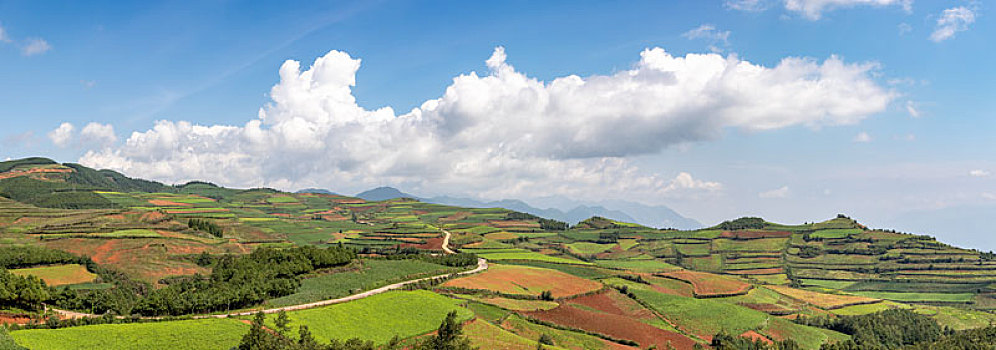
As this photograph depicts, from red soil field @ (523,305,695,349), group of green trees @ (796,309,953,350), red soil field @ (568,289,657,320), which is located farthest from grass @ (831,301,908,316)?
red soil field @ (523,305,695,349)

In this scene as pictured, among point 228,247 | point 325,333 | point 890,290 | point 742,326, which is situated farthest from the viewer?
point 890,290

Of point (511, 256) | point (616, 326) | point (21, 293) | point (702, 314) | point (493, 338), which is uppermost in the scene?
point (511, 256)

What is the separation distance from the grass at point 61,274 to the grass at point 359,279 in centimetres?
4927

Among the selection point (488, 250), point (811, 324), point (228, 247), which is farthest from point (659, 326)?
point (228, 247)

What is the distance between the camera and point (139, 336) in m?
66.0

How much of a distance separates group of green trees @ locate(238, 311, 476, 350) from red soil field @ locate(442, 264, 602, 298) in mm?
48146

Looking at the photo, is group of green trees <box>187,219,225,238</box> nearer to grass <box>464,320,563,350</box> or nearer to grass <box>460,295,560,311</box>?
grass <box>460,295,560,311</box>

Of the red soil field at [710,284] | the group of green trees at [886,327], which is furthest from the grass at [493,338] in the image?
the group of green trees at [886,327]

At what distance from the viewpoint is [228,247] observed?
167 metres

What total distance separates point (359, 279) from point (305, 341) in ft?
182

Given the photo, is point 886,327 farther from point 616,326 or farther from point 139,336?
point 139,336

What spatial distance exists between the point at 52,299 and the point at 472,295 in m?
71.2

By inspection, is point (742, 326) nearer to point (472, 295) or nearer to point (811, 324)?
point (811, 324)

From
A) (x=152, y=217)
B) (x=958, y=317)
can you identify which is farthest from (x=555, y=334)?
(x=152, y=217)
